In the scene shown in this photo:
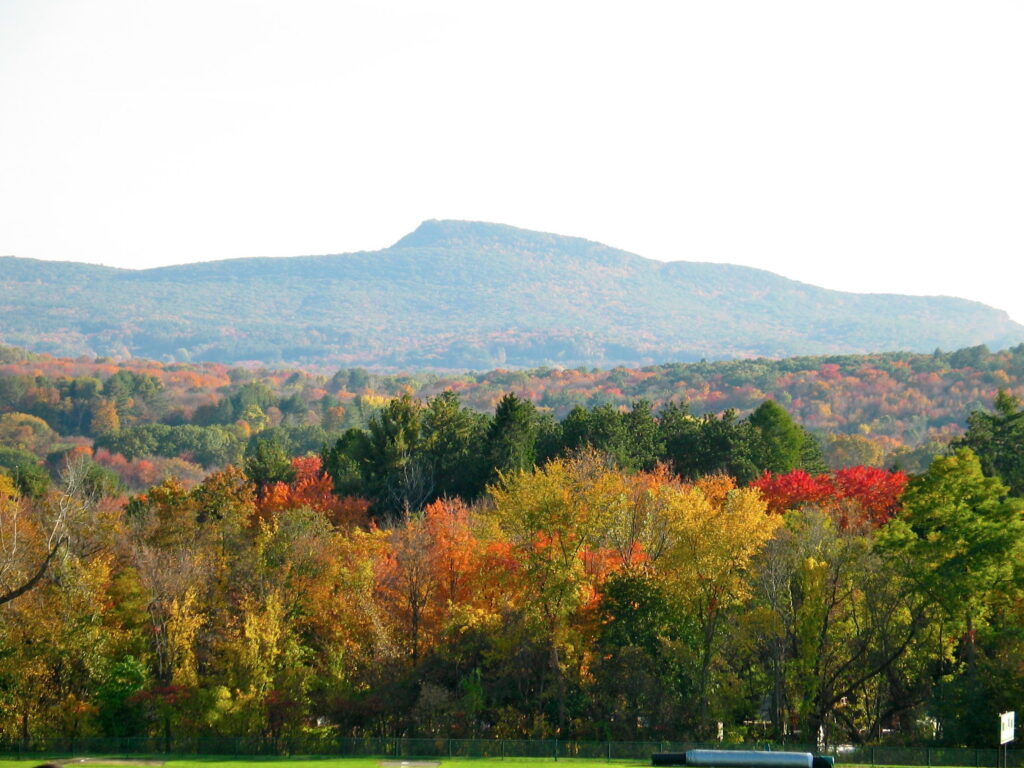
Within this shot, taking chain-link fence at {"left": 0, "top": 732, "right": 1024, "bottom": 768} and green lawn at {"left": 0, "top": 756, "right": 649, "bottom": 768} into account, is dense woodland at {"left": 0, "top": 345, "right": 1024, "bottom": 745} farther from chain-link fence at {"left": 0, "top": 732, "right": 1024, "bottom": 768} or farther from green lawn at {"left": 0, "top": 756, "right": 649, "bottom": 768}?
green lawn at {"left": 0, "top": 756, "right": 649, "bottom": 768}

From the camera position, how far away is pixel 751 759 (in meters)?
26.0

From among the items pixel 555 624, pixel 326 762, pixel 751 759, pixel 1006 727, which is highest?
pixel 751 759

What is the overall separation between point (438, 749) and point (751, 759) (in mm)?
24008

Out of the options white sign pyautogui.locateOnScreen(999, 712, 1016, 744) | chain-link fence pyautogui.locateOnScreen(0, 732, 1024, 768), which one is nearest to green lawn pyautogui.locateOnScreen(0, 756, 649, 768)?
chain-link fence pyautogui.locateOnScreen(0, 732, 1024, 768)

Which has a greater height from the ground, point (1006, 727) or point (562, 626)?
point (562, 626)

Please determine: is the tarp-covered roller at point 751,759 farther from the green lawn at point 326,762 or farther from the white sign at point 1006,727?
the green lawn at point 326,762

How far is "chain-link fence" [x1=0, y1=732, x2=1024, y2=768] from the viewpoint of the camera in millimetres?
45062

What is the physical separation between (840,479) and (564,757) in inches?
1243

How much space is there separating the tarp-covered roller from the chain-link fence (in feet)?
64.4

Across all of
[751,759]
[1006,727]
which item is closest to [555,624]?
[1006,727]

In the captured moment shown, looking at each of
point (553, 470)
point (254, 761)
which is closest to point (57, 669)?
point (254, 761)

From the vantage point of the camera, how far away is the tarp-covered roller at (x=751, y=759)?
973 inches

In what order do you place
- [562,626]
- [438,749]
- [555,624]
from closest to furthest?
[438,749] < [562,626] < [555,624]

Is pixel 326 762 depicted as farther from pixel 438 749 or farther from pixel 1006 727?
pixel 1006 727
